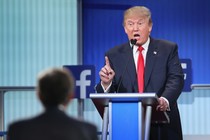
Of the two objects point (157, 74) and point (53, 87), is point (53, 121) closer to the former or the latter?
point (53, 87)

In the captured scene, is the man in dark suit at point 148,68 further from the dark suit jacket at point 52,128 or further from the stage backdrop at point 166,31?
the stage backdrop at point 166,31

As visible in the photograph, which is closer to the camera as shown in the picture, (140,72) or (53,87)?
(53,87)

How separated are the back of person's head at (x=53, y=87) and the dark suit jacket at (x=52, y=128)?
4 cm

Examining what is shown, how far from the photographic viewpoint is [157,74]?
3.61 m

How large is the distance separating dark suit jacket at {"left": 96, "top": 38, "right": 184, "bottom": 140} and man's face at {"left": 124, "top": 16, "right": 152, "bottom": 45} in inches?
2.8

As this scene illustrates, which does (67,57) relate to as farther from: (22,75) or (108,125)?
(108,125)

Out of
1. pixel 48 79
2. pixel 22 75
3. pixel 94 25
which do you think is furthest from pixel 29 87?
pixel 48 79

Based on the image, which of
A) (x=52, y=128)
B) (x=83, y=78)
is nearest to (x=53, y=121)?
(x=52, y=128)

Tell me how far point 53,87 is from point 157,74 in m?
1.67

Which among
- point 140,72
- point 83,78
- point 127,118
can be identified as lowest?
point 127,118

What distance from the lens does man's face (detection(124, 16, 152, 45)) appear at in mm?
3744

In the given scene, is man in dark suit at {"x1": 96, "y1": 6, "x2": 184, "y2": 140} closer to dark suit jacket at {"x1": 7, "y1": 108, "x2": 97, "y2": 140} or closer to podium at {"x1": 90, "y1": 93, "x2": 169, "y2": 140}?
podium at {"x1": 90, "y1": 93, "x2": 169, "y2": 140}

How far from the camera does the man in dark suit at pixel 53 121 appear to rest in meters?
1.96

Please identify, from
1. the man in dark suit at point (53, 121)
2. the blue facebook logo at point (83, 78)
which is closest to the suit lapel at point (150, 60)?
the man in dark suit at point (53, 121)
